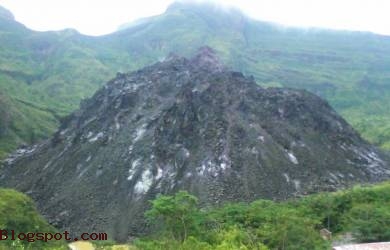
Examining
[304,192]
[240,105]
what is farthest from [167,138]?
[304,192]

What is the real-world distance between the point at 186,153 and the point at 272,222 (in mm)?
32954

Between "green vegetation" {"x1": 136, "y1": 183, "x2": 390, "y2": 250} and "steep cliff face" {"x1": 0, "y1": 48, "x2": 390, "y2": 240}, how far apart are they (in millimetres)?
11579

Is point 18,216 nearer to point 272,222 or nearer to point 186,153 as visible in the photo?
point 272,222

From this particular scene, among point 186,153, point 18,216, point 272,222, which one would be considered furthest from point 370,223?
point 18,216

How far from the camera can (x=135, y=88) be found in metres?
117

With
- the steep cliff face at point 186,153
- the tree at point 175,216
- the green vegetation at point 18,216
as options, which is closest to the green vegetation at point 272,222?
the tree at point 175,216

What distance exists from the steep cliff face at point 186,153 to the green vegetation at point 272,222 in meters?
11.6

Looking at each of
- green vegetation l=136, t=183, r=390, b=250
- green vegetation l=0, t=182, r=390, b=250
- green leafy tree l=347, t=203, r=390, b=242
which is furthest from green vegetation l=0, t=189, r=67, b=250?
green leafy tree l=347, t=203, r=390, b=242

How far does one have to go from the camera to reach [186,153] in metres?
89.1

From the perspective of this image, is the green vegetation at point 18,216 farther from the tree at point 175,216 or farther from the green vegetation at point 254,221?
the tree at point 175,216

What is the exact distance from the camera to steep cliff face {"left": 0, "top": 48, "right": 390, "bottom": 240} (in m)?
81.7

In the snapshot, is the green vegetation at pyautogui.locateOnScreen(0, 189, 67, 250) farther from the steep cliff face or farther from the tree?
the steep cliff face

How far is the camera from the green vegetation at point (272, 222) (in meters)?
47.8

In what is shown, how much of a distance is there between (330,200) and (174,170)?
25897 millimetres
